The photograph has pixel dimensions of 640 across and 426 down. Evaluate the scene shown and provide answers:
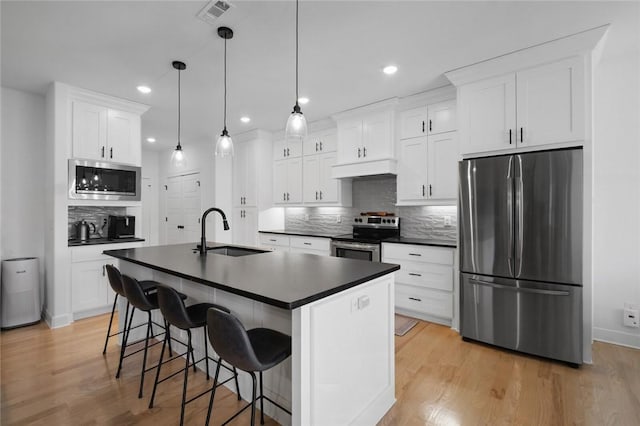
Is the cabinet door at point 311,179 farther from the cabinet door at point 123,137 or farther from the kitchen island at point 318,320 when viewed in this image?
the kitchen island at point 318,320

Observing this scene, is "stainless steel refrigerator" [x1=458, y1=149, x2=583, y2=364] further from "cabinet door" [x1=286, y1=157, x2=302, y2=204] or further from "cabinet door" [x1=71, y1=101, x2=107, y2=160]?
"cabinet door" [x1=71, y1=101, x2=107, y2=160]

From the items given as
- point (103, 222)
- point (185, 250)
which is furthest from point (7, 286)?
point (185, 250)

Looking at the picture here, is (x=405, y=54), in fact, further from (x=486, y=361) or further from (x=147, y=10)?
(x=486, y=361)

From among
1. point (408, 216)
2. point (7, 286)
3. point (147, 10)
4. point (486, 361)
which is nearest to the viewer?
point (147, 10)

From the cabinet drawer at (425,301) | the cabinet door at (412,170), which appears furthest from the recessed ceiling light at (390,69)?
the cabinet drawer at (425,301)

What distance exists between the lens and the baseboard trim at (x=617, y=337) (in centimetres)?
281

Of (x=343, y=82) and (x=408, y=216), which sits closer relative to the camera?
(x=343, y=82)

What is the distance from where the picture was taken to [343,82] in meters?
3.41

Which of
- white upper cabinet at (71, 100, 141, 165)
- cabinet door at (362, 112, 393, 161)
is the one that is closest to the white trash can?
white upper cabinet at (71, 100, 141, 165)

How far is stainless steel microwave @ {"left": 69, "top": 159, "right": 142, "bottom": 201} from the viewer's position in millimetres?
3551

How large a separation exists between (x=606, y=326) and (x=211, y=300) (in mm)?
3582

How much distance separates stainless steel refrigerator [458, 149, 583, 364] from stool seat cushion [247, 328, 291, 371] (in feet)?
6.94

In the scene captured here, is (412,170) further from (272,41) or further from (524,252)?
(272,41)

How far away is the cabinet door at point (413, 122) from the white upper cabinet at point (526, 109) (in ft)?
2.14
